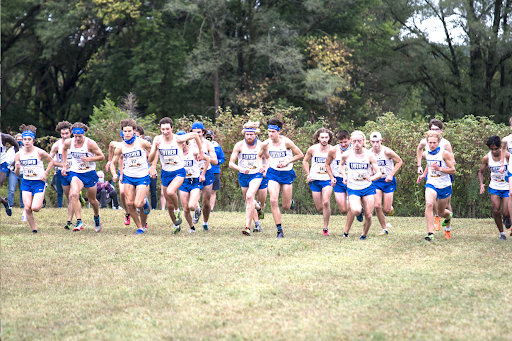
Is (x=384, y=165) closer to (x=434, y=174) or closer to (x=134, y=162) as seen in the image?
(x=434, y=174)

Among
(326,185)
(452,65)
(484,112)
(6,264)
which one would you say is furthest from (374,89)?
(6,264)

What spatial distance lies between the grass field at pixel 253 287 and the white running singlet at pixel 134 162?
48.3 inches

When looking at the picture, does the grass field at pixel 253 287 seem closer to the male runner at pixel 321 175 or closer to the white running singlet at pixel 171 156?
the male runner at pixel 321 175

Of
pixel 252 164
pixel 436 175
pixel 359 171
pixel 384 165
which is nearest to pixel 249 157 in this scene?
pixel 252 164

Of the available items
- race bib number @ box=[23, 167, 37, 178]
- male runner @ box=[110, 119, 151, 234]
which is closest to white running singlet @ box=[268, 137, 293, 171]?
male runner @ box=[110, 119, 151, 234]

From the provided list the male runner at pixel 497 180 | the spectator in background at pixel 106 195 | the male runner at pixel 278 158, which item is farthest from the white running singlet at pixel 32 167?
the male runner at pixel 497 180

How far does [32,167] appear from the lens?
40.8 ft

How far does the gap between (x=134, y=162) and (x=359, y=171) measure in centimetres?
438

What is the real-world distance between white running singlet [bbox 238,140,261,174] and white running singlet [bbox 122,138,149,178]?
6.24 ft

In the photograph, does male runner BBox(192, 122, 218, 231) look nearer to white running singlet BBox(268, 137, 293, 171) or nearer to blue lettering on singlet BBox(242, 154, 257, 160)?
blue lettering on singlet BBox(242, 154, 257, 160)

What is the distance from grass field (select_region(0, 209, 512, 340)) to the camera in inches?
232

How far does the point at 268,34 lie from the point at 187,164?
22823mm

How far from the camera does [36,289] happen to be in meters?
7.64

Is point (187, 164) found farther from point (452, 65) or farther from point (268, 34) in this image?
point (452, 65)
